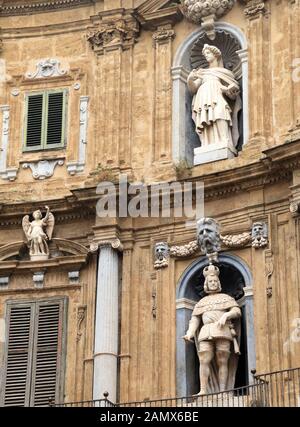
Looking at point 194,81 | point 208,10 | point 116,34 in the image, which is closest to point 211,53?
point 194,81

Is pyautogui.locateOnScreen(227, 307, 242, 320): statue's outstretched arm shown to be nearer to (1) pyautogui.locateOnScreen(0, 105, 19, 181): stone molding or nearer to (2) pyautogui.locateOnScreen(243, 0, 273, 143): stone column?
(2) pyautogui.locateOnScreen(243, 0, 273, 143): stone column

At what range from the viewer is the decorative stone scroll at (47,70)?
2559 centimetres

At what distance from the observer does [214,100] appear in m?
24.2

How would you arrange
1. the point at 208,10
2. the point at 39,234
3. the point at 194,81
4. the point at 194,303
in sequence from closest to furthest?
the point at 194,303
the point at 39,234
the point at 194,81
the point at 208,10

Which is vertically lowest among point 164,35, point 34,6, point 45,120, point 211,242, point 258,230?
point 211,242

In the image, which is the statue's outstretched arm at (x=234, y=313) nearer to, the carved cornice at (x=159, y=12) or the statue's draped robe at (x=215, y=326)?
the statue's draped robe at (x=215, y=326)

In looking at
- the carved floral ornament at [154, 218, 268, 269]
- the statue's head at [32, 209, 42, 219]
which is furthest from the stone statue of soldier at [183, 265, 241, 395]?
the statue's head at [32, 209, 42, 219]

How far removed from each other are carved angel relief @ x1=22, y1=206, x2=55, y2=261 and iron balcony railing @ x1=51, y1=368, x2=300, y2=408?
10.5 ft

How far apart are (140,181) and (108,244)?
1.30 metres

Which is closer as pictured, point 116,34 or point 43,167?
point 43,167

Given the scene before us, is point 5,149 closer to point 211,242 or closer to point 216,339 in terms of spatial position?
point 211,242

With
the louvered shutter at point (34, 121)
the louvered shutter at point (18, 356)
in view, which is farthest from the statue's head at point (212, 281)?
the louvered shutter at point (34, 121)

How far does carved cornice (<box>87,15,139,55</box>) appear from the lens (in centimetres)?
2517

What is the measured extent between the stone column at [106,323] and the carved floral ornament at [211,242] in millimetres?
765
